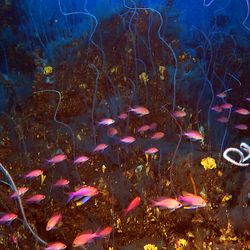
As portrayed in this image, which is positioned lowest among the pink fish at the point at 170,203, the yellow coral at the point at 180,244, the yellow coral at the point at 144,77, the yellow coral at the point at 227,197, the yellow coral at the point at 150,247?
the yellow coral at the point at 180,244

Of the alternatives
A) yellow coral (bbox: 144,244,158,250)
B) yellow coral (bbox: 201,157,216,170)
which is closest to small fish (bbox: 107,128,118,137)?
yellow coral (bbox: 201,157,216,170)

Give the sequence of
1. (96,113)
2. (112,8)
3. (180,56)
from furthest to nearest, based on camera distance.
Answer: (112,8) → (180,56) → (96,113)

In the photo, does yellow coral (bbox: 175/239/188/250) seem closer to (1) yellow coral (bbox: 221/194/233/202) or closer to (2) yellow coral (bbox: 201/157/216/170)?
(1) yellow coral (bbox: 221/194/233/202)

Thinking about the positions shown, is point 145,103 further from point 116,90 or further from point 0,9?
point 0,9

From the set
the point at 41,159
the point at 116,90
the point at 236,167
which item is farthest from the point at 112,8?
the point at 236,167

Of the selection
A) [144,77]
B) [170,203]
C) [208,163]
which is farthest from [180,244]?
[144,77]

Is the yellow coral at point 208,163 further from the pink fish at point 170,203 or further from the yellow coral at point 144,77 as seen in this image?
the yellow coral at point 144,77

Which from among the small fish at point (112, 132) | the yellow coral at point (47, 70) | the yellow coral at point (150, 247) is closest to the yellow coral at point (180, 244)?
the yellow coral at point (150, 247)

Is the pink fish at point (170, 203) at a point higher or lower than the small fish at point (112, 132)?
higher

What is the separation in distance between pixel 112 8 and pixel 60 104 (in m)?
3.24

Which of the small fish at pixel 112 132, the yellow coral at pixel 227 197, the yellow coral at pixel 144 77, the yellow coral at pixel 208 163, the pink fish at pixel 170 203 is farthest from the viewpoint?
the yellow coral at pixel 144 77

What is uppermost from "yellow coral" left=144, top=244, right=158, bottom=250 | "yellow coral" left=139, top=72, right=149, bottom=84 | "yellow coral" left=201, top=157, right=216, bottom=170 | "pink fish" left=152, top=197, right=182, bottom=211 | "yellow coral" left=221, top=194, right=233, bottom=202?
"pink fish" left=152, top=197, right=182, bottom=211

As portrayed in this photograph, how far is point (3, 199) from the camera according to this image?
4.90 m

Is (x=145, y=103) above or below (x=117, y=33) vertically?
below
